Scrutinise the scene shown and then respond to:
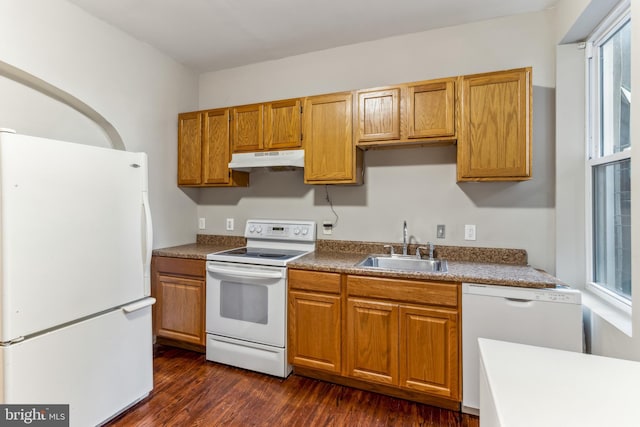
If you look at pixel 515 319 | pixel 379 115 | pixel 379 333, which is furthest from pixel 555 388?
pixel 379 115

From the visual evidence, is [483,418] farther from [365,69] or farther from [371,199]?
[365,69]

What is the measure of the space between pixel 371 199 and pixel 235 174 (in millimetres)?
1298

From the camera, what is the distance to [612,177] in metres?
1.85

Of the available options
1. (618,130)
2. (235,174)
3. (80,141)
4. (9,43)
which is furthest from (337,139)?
(9,43)

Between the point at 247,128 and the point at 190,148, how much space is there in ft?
2.20

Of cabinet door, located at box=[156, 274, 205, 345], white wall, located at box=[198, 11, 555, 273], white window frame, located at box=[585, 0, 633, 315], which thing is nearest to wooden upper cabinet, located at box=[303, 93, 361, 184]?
white wall, located at box=[198, 11, 555, 273]

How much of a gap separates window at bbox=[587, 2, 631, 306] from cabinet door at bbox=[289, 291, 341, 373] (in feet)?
5.42

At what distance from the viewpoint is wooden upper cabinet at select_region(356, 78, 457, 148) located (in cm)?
218

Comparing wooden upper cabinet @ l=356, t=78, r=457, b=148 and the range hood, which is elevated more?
wooden upper cabinet @ l=356, t=78, r=457, b=148

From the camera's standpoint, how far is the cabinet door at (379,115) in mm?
2307

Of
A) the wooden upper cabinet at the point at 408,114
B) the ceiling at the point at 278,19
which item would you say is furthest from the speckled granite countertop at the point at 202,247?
the ceiling at the point at 278,19

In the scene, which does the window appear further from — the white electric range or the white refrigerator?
the white refrigerator

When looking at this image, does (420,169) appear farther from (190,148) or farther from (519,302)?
(190,148)

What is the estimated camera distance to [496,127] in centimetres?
208
